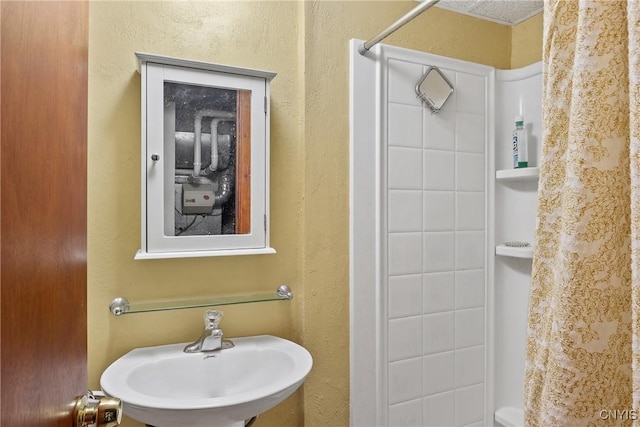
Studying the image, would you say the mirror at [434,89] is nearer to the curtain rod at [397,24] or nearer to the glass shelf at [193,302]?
the curtain rod at [397,24]

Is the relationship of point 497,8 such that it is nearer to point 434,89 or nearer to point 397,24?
point 434,89

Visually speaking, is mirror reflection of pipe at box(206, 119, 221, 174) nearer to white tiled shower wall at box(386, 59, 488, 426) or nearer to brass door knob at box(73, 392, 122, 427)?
white tiled shower wall at box(386, 59, 488, 426)

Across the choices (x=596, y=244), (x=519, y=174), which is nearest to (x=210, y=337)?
(x=596, y=244)

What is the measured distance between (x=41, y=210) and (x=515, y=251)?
1680mm

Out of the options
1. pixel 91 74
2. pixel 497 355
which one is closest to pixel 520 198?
Answer: pixel 497 355

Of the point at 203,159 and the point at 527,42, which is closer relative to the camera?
the point at 203,159

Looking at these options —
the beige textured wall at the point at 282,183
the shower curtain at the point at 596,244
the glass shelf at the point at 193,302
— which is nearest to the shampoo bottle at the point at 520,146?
the beige textured wall at the point at 282,183

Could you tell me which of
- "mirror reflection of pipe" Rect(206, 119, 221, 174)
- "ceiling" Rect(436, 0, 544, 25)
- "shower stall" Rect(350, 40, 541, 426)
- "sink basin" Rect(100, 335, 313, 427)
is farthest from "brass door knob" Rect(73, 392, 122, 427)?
"ceiling" Rect(436, 0, 544, 25)

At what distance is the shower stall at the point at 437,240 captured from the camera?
1.50 m

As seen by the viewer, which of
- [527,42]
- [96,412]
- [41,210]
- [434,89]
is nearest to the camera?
[41,210]

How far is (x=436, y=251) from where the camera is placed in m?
1.64

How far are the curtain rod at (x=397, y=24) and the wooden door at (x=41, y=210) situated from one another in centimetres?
90

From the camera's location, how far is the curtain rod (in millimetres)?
1121

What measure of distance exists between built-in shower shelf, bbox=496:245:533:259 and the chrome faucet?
1.22 m
